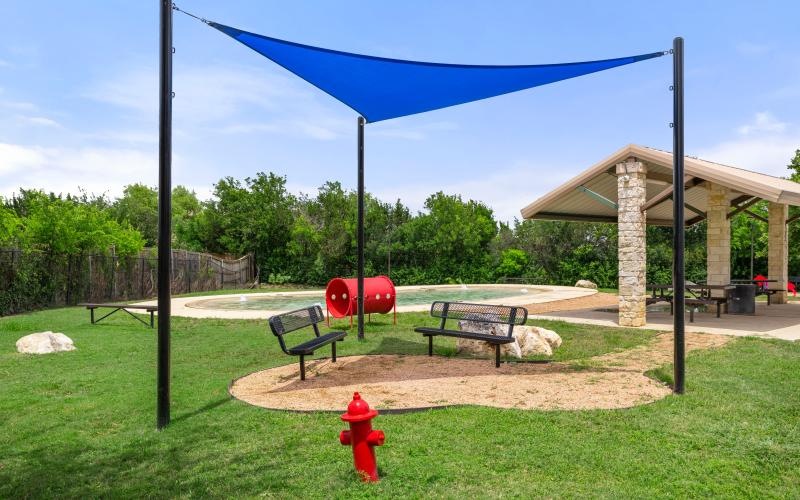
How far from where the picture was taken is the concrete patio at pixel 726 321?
938 cm

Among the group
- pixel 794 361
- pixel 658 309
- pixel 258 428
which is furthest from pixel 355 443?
pixel 658 309

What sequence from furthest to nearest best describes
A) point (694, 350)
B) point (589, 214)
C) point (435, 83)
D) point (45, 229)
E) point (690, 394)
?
point (589, 214) → point (45, 229) → point (694, 350) → point (435, 83) → point (690, 394)

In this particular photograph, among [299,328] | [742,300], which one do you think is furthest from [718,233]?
[299,328]

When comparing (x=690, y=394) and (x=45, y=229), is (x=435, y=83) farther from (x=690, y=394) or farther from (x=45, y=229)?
(x=45, y=229)

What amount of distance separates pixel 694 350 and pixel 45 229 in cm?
1579

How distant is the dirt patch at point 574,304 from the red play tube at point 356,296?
4.36 meters

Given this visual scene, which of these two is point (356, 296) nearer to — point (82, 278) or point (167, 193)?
point (167, 193)

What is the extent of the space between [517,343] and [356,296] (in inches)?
139

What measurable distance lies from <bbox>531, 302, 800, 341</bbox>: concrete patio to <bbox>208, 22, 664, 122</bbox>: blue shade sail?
615cm

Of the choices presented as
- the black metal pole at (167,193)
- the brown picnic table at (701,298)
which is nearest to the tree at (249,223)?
the brown picnic table at (701,298)

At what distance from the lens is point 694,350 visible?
757 centimetres

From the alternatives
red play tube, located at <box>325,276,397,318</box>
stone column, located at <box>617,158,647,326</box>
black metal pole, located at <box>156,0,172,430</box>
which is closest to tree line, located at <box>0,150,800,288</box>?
stone column, located at <box>617,158,647,326</box>

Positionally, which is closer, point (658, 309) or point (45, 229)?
point (658, 309)

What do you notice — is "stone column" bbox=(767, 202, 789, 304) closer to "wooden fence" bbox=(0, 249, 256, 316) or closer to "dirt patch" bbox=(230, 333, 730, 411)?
"dirt patch" bbox=(230, 333, 730, 411)
